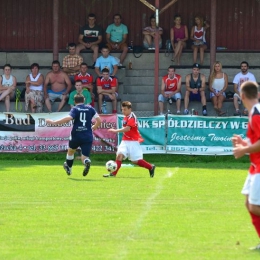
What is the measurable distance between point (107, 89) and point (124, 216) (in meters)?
13.2

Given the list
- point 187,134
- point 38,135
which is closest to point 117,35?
point 38,135

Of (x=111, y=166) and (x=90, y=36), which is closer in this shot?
(x=111, y=166)

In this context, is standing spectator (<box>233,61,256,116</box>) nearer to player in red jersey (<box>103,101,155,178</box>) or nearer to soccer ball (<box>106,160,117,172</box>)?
player in red jersey (<box>103,101,155,178</box>)

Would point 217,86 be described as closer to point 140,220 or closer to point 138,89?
point 138,89

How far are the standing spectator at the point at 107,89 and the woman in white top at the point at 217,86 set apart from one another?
284cm

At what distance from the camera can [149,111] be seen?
85.1 ft

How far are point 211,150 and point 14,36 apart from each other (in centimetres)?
995

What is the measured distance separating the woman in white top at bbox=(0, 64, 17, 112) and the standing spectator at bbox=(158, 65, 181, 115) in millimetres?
4373

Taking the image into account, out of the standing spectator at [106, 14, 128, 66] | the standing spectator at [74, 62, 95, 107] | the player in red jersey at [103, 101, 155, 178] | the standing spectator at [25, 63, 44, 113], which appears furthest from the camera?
the standing spectator at [106, 14, 128, 66]

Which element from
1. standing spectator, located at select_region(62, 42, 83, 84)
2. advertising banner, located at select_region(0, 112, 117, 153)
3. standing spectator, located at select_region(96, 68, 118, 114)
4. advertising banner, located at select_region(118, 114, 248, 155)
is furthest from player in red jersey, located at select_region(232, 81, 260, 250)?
standing spectator, located at select_region(62, 42, 83, 84)

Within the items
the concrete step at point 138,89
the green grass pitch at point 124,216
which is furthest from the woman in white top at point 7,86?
the green grass pitch at point 124,216

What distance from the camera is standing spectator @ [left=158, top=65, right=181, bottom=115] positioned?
2483 centimetres

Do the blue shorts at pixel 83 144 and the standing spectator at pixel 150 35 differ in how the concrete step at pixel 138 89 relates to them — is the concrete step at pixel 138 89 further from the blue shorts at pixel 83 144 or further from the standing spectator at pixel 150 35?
the blue shorts at pixel 83 144

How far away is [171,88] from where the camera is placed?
985 inches
